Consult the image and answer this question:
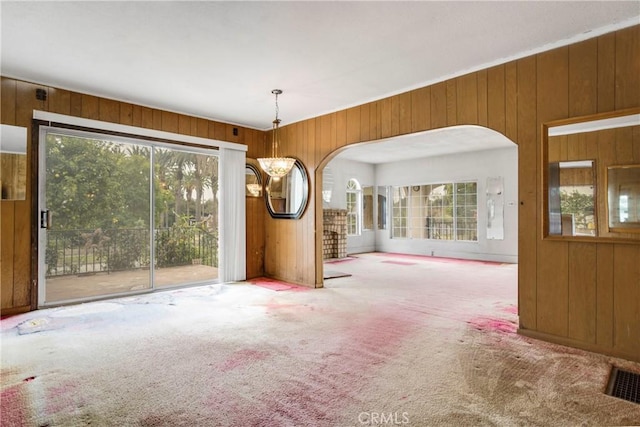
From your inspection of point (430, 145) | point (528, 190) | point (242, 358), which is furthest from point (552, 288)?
point (430, 145)

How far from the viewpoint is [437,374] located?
2.48 metres

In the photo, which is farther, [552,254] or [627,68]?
[552,254]

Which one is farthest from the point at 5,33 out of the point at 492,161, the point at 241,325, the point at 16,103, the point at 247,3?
the point at 492,161

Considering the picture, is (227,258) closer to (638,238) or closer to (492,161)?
(638,238)

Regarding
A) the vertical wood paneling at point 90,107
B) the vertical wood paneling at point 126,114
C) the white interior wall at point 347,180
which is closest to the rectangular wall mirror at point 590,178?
the vertical wood paneling at point 126,114

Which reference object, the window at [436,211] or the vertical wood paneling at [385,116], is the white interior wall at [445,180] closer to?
the window at [436,211]

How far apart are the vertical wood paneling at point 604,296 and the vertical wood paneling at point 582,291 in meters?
0.03

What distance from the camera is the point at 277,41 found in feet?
10.1

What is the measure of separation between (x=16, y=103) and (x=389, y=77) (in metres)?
4.29

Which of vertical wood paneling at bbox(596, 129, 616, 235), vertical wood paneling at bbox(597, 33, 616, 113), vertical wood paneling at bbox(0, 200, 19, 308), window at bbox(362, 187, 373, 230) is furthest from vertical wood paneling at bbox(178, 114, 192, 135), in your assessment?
window at bbox(362, 187, 373, 230)

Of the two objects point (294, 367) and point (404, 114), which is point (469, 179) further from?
point (294, 367)

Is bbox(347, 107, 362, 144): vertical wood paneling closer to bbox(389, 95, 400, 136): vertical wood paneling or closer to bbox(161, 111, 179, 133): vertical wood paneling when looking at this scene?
bbox(389, 95, 400, 136): vertical wood paneling

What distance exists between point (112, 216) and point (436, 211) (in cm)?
799

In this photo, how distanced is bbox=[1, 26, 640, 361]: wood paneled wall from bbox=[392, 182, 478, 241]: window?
18.4ft
